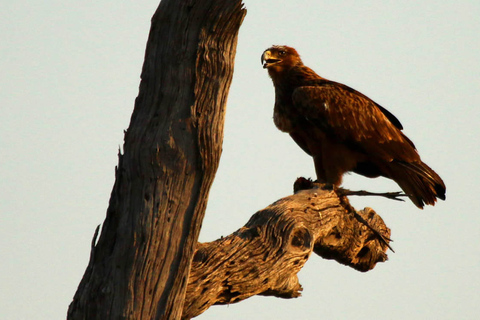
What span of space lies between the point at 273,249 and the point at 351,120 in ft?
9.84

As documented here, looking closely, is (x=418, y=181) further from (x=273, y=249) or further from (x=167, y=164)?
(x=167, y=164)

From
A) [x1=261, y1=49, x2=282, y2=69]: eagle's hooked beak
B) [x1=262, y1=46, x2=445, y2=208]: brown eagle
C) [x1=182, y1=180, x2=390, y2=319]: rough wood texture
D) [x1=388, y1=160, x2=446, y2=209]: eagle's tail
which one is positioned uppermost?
[x1=261, y1=49, x2=282, y2=69]: eagle's hooked beak

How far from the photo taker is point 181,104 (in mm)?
3740

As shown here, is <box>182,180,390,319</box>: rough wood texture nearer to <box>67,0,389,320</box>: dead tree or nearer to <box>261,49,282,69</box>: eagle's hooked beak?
<box>67,0,389,320</box>: dead tree

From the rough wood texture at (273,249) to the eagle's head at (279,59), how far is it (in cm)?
225

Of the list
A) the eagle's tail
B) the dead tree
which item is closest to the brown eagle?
the eagle's tail

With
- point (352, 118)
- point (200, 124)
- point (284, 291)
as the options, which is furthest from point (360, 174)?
point (200, 124)

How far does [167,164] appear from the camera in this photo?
369 centimetres

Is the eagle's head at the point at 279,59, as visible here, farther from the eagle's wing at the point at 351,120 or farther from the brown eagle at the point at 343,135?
the eagle's wing at the point at 351,120

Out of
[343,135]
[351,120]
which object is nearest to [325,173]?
[343,135]

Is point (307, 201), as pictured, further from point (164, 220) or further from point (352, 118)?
point (352, 118)

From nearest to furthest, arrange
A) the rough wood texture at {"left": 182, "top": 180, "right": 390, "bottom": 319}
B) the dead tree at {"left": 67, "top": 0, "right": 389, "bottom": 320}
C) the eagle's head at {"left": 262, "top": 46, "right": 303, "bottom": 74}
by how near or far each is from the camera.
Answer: the dead tree at {"left": 67, "top": 0, "right": 389, "bottom": 320} → the rough wood texture at {"left": 182, "top": 180, "right": 390, "bottom": 319} → the eagle's head at {"left": 262, "top": 46, "right": 303, "bottom": 74}

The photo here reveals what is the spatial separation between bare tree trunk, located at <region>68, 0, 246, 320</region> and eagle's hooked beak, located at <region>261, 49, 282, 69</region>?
3.61 m

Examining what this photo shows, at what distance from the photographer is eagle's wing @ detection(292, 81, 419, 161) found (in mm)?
6922
